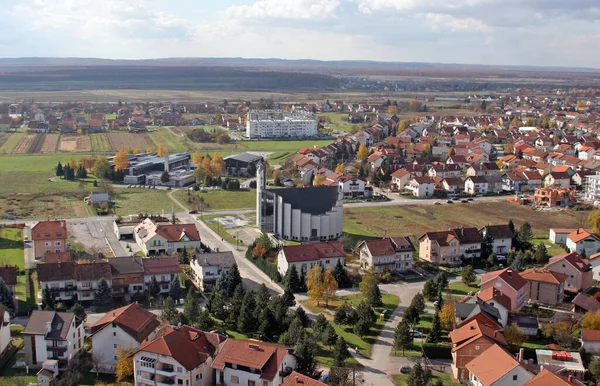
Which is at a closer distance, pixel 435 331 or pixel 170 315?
pixel 435 331

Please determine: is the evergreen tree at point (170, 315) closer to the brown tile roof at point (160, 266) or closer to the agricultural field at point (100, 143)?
the brown tile roof at point (160, 266)

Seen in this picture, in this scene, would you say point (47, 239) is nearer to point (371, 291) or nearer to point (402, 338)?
point (371, 291)

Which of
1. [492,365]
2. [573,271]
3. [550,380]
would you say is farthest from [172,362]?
[573,271]

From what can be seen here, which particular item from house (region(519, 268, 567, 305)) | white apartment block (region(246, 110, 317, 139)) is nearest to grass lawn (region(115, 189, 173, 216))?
house (region(519, 268, 567, 305))

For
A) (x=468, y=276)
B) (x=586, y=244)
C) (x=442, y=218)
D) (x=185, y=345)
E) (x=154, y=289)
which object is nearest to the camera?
(x=185, y=345)

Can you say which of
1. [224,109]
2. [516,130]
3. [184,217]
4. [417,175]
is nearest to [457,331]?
[184,217]

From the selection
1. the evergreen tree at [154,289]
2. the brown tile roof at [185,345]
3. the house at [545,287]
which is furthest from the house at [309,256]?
the brown tile roof at [185,345]

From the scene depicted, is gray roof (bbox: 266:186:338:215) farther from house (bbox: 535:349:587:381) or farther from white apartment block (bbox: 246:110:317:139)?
white apartment block (bbox: 246:110:317:139)
